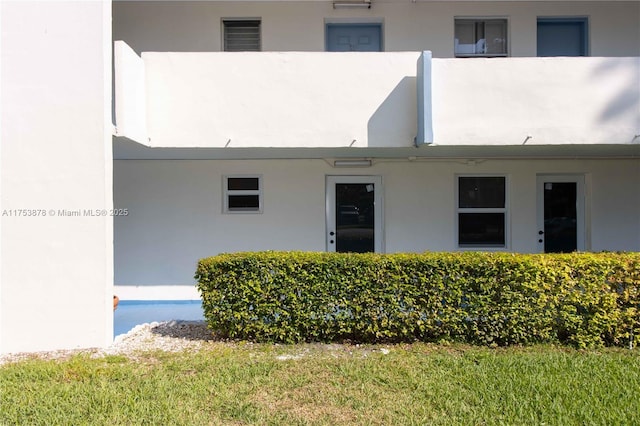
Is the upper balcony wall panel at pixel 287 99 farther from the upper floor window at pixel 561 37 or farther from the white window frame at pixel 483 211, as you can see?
the upper floor window at pixel 561 37

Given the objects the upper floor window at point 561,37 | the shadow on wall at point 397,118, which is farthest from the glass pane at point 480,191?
the shadow on wall at point 397,118

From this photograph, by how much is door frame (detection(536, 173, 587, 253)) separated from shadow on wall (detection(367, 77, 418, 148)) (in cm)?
402

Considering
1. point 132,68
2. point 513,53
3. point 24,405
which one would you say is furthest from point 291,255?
point 513,53

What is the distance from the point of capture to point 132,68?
606 centimetres

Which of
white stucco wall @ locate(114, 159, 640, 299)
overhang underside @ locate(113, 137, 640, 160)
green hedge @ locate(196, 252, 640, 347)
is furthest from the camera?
white stucco wall @ locate(114, 159, 640, 299)

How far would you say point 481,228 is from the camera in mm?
8875

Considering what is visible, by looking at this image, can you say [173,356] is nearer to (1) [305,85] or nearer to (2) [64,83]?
(2) [64,83]

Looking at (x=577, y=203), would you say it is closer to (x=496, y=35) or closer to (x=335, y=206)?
(x=496, y=35)

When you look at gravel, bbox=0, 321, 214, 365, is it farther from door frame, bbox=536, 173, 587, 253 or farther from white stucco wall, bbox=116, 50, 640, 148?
door frame, bbox=536, 173, 587, 253

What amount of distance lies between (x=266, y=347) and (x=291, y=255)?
4.01 feet

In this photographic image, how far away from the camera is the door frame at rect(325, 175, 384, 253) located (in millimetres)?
8727

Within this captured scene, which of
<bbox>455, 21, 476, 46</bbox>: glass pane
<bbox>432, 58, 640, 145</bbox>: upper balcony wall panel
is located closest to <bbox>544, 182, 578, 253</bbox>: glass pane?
<bbox>432, 58, 640, 145</bbox>: upper balcony wall panel

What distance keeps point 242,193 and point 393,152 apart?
3.25m

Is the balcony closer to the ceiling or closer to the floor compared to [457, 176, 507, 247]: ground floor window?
closer to the ceiling
